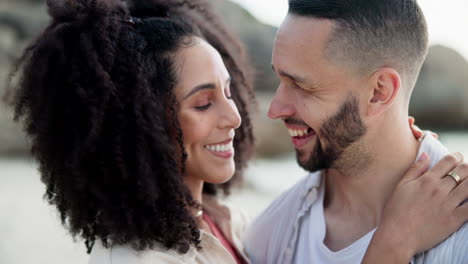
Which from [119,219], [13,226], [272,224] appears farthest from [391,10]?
[13,226]

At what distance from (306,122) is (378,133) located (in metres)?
0.29

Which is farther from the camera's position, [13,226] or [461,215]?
[13,226]

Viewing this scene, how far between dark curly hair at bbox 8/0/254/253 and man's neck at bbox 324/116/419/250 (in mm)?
606

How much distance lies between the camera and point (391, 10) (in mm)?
2100

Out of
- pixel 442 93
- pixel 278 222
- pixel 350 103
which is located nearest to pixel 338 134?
pixel 350 103

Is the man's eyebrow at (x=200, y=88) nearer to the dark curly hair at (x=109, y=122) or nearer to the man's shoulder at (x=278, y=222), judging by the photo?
the dark curly hair at (x=109, y=122)

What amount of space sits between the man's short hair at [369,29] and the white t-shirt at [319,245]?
2.04 ft

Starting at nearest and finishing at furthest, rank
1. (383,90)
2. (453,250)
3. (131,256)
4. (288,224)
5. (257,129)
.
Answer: (453,250)
(131,256)
(383,90)
(288,224)
(257,129)

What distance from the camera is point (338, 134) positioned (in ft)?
7.16

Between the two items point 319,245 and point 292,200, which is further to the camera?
point 292,200

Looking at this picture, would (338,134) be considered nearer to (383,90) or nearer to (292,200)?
(383,90)

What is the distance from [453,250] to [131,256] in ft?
3.73

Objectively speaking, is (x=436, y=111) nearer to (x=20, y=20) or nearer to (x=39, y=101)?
(x=20, y=20)

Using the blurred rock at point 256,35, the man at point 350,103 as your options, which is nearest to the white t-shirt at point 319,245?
the man at point 350,103
